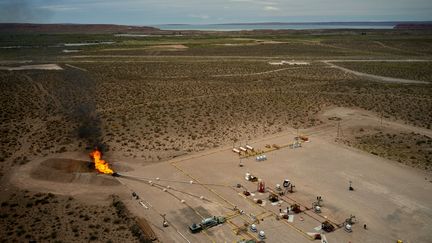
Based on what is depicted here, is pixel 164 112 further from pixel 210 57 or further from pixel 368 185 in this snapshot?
pixel 210 57

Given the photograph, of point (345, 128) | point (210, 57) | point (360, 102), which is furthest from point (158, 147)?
point (210, 57)

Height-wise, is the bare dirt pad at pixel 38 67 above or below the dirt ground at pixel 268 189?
above

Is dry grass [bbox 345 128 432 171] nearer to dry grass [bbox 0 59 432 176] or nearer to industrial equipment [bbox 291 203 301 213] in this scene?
dry grass [bbox 0 59 432 176]

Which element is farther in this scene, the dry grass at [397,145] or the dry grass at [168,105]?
the dry grass at [168,105]

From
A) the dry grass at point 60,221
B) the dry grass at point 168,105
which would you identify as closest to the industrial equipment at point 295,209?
the dry grass at point 60,221

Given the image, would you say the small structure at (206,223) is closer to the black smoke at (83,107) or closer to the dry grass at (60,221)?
the dry grass at (60,221)

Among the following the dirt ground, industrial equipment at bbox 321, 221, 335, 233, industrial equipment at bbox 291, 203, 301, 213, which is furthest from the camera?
industrial equipment at bbox 291, 203, 301, 213

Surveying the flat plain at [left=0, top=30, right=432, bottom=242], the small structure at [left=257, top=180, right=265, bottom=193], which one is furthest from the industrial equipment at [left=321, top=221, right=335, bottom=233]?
the small structure at [left=257, top=180, right=265, bottom=193]

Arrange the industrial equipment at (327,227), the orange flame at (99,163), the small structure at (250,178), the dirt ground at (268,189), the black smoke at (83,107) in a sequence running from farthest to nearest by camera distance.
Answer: the black smoke at (83,107) → the orange flame at (99,163) → the small structure at (250,178) → the dirt ground at (268,189) → the industrial equipment at (327,227)
